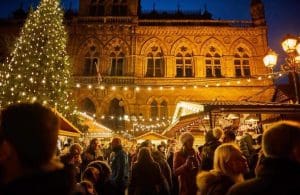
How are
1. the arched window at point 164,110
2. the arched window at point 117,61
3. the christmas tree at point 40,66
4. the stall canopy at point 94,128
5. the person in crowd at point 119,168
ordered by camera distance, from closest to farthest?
the person in crowd at point 119,168
the christmas tree at point 40,66
the stall canopy at point 94,128
the arched window at point 164,110
the arched window at point 117,61

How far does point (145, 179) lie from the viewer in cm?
483

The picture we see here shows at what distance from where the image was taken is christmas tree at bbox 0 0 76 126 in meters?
13.5

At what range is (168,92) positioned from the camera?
22.4 meters

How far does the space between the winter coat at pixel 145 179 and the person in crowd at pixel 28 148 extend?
11.3 ft

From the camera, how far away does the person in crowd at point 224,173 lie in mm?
2721

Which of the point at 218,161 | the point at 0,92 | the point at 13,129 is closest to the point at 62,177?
the point at 13,129

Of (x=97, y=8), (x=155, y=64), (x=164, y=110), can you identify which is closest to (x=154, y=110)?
(x=164, y=110)

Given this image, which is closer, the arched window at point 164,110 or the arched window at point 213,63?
the arched window at point 164,110

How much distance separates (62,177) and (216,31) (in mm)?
23647

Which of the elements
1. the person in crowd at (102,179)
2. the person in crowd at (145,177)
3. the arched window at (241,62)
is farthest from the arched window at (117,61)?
the person in crowd at (102,179)

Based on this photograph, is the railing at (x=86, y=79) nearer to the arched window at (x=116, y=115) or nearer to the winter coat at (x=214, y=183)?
the arched window at (x=116, y=115)

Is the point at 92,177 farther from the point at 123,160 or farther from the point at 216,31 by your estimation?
the point at 216,31

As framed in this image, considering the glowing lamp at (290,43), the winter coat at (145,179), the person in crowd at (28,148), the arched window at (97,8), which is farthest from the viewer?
the arched window at (97,8)

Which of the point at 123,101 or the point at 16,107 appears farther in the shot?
the point at 123,101
